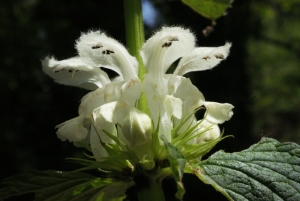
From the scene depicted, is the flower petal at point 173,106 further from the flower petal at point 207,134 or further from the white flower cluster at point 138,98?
the flower petal at point 207,134

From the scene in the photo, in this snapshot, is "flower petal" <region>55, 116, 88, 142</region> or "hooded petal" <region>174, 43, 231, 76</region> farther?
"hooded petal" <region>174, 43, 231, 76</region>

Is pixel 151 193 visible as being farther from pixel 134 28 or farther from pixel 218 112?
pixel 134 28

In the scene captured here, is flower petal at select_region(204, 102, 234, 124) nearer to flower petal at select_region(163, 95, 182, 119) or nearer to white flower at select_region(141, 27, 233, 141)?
white flower at select_region(141, 27, 233, 141)

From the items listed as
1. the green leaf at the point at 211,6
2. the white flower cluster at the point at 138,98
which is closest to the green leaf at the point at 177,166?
the white flower cluster at the point at 138,98

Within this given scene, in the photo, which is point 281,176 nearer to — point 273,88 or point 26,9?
point 26,9

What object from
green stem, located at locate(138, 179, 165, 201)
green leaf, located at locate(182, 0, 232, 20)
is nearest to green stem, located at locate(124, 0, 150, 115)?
green stem, located at locate(138, 179, 165, 201)

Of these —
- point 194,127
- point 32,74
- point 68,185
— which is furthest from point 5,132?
point 194,127
